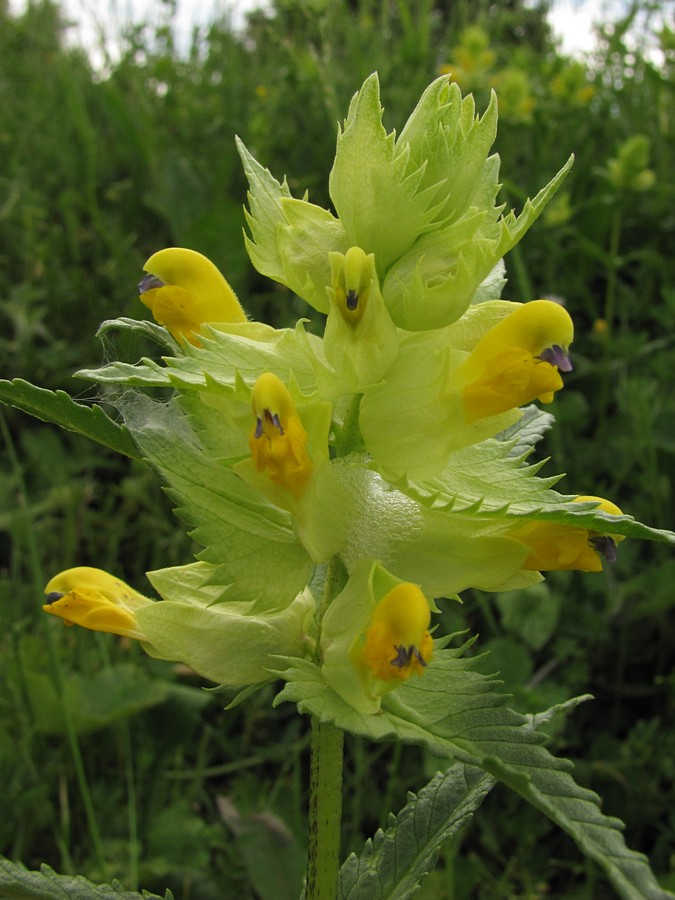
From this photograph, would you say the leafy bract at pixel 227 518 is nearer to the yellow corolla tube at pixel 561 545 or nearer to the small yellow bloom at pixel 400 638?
the small yellow bloom at pixel 400 638

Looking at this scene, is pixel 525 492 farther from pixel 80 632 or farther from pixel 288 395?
pixel 80 632

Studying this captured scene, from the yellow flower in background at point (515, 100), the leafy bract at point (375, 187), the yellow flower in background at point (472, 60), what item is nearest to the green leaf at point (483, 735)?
the leafy bract at point (375, 187)

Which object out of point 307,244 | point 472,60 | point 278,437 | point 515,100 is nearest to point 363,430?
point 278,437

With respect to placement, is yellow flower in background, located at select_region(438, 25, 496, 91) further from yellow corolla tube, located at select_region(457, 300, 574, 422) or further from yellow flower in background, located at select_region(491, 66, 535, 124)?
yellow corolla tube, located at select_region(457, 300, 574, 422)

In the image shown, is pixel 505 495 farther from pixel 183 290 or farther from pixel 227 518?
pixel 183 290

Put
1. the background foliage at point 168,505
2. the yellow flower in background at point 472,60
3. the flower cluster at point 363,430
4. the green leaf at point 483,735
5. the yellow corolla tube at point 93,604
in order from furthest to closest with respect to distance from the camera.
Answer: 1. the yellow flower in background at point 472,60
2. the background foliage at point 168,505
3. the yellow corolla tube at point 93,604
4. the flower cluster at point 363,430
5. the green leaf at point 483,735

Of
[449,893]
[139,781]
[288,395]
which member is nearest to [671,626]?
[449,893]
